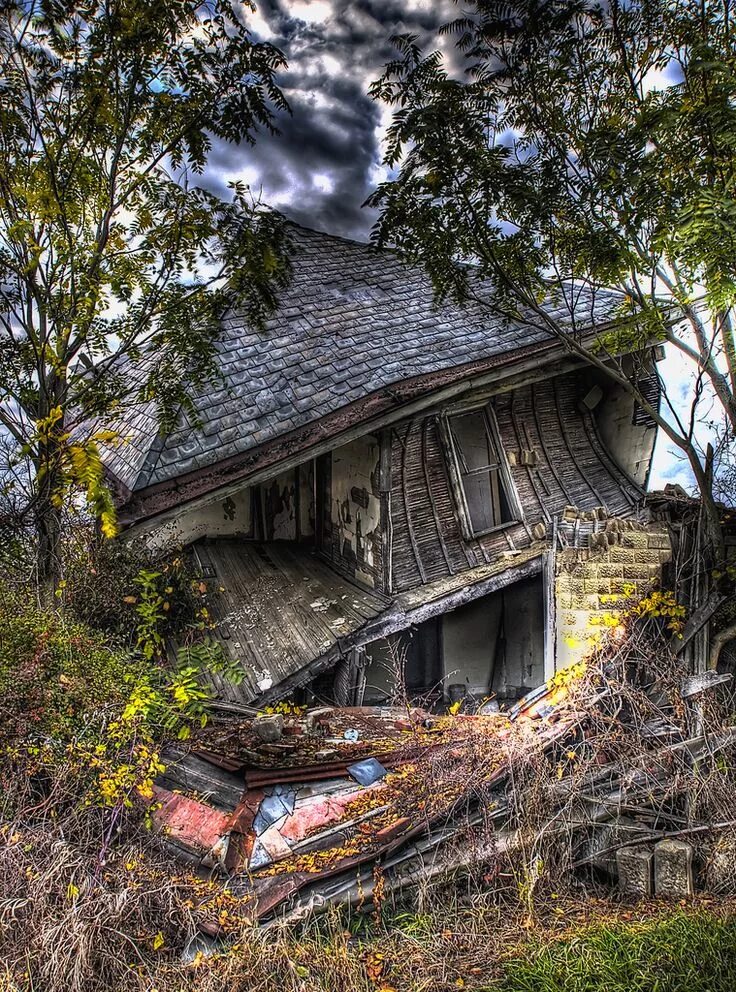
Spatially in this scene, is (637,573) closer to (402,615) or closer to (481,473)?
(402,615)

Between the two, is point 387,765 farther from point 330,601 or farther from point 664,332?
point 664,332

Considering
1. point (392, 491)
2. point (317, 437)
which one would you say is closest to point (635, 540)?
point (392, 491)

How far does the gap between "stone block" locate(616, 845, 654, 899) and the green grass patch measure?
359 mm

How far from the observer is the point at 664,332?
590 centimetres

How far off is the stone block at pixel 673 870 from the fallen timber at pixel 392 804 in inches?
5.9

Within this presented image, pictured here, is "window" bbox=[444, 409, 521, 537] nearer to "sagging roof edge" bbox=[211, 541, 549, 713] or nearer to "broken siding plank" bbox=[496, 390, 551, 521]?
"broken siding plank" bbox=[496, 390, 551, 521]

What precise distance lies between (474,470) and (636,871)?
5512 mm

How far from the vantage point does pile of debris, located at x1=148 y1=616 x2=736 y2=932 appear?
416cm

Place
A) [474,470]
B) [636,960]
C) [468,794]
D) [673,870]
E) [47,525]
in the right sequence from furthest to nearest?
[474,470]
[47,525]
[468,794]
[673,870]
[636,960]

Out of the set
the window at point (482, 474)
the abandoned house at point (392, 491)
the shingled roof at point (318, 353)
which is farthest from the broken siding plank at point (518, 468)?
the shingled roof at point (318, 353)

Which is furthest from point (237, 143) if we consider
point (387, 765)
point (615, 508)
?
point (615, 508)

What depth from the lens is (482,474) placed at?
8789 millimetres

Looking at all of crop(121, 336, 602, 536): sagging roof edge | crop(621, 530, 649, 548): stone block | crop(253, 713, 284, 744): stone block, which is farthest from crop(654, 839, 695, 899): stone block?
crop(121, 336, 602, 536): sagging roof edge

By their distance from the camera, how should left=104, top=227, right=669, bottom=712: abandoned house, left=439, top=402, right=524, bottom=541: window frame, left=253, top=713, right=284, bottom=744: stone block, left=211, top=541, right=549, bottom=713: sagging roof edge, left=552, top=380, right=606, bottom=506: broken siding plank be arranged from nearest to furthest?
left=253, top=713, right=284, bottom=744: stone block
left=104, top=227, right=669, bottom=712: abandoned house
left=211, top=541, right=549, bottom=713: sagging roof edge
left=439, top=402, right=524, bottom=541: window frame
left=552, top=380, right=606, bottom=506: broken siding plank
